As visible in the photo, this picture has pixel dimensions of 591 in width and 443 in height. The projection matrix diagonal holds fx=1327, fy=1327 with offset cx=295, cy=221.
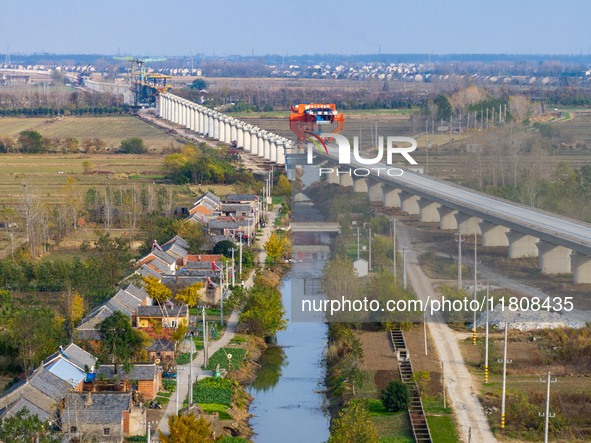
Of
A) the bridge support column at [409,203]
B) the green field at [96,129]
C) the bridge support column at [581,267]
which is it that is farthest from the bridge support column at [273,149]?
the bridge support column at [581,267]

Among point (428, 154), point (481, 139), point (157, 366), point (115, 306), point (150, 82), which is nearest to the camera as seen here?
point (157, 366)

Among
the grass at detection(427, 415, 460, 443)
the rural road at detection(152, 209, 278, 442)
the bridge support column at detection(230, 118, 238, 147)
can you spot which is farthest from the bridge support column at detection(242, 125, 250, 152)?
the grass at detection(427, 415, 460, 443)

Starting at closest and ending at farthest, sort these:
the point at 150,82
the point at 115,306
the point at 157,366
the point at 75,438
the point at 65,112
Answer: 1. the point at 75,438
2. the point at 157,366
3. the point at 115,306
4. the point at 65,112
5. the point at 150,82

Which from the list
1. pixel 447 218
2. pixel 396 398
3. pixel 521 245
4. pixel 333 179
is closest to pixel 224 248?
pixel 333 179

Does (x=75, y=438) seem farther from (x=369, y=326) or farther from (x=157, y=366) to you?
(x=369, y=326)

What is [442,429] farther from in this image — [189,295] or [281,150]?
[281,150]

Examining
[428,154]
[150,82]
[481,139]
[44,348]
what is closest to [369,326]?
[44,348]

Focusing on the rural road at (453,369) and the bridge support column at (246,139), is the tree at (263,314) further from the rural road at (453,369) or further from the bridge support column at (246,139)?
the bridge support column at (246,139)
